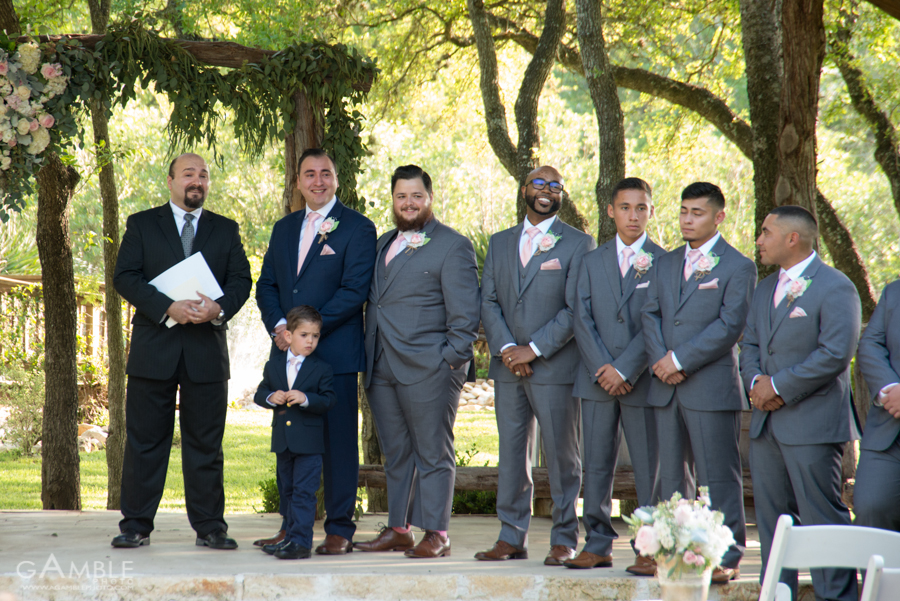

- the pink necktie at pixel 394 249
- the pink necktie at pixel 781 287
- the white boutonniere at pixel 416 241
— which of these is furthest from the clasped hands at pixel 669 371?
the pink necktie at pixel 394 249

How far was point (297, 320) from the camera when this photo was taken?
424 cm

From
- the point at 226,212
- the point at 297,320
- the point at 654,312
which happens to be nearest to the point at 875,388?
the point at 654,312

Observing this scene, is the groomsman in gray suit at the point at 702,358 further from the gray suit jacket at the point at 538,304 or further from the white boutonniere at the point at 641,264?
the gray suit jacket at the point at 538,304

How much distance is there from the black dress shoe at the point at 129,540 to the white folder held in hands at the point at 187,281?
114cm

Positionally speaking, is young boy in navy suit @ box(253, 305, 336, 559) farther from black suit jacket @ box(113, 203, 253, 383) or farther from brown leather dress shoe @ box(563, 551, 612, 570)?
brown leather dress shoe @ box(563, 551, 612, 570)

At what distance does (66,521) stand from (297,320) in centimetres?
228

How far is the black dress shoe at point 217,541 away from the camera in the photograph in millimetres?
4477

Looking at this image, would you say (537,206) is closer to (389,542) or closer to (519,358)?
(519,358)

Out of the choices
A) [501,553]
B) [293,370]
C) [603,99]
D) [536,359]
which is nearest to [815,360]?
[536,359]

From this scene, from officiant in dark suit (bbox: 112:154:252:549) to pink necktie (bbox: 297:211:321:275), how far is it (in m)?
0.41

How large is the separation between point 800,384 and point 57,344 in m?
5.94

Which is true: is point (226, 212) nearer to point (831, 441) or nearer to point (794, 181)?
Answer: point (794, 181)

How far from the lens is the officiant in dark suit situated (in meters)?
4.43

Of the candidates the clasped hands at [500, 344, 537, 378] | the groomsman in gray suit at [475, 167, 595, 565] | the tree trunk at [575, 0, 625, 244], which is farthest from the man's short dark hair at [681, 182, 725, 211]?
the tree trunk at [575, 0, 625, 244]
